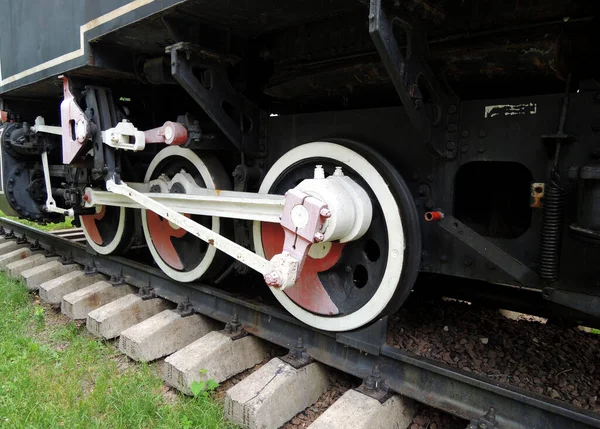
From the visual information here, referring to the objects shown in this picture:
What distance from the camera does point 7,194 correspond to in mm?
4668

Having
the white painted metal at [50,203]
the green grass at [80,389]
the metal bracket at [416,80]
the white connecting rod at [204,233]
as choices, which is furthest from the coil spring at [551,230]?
the white painted metal at [50,203]

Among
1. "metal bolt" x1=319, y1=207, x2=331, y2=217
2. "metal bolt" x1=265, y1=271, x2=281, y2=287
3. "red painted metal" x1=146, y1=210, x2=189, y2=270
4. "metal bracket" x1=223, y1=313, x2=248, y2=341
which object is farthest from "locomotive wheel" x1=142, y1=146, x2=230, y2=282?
"metal bolt" x1=319, y1=207, x2=331, y2=217

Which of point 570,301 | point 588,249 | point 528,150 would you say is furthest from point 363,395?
point 528,150

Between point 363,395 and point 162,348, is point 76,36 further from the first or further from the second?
point 363,395

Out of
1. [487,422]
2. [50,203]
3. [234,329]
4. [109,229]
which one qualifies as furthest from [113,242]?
[487,422]

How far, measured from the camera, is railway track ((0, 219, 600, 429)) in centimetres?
185

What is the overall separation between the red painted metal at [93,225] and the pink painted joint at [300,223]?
269cm

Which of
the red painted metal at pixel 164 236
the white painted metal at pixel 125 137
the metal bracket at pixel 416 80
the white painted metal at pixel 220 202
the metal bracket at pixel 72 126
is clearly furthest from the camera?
the red painted metal at pixel 164 236

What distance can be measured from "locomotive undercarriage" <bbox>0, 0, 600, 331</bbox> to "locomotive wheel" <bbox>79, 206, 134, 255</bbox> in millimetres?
388

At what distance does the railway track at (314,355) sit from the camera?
1849mm

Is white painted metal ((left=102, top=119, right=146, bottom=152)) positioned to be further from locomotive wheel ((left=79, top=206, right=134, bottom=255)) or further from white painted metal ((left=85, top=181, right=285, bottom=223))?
locomotive wheel ((left=79, top=206, right=134, bottom=255))

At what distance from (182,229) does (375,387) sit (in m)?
1.80

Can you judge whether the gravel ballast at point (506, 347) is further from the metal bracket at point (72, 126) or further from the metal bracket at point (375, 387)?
the metal bracket at point (72, 126)

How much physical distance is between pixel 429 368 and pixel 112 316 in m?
2.12
